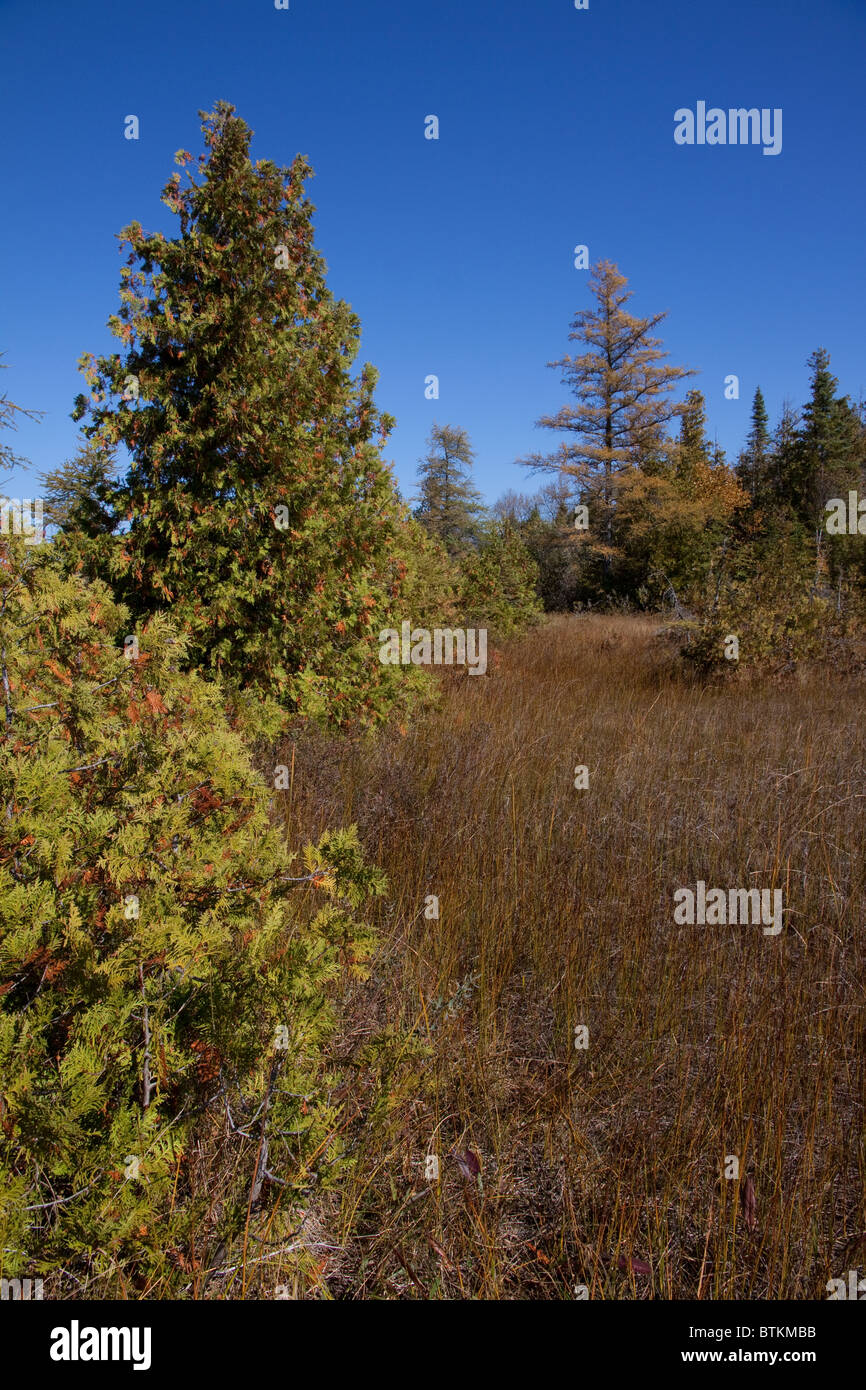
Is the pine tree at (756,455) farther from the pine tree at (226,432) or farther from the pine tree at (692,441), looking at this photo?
the pine tree at (226,432)

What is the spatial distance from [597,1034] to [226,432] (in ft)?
12.8

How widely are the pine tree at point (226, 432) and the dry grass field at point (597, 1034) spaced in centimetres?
104

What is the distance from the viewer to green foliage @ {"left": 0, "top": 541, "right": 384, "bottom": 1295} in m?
1.20

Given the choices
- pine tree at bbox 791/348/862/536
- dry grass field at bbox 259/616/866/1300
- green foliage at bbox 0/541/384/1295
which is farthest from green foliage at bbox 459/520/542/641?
pine tree at bbox 791/348/862/536

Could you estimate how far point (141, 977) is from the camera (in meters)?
1.26

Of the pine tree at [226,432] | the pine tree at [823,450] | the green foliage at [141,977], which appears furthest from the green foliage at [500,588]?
the pine tree at [823,450]

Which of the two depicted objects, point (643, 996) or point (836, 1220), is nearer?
point (836, 1220)

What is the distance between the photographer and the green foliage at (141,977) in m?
1.20

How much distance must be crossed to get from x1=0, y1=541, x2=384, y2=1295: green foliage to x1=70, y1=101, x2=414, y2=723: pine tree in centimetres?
240

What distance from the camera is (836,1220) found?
66.0 inches

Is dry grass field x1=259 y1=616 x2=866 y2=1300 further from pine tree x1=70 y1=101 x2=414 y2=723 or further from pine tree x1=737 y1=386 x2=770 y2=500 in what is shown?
pine tree x1=737 y1=386 x2=770 y2=500
